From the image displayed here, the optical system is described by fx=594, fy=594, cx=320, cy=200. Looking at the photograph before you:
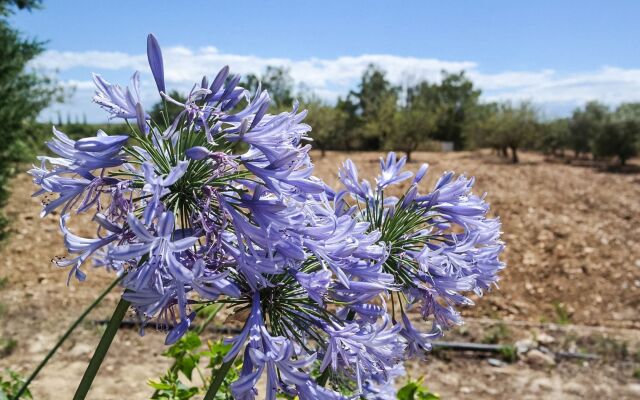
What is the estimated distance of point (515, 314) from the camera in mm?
7445

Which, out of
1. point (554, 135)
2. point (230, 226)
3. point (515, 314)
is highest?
point (230, 226)

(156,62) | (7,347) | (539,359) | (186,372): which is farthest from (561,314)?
(156,62)

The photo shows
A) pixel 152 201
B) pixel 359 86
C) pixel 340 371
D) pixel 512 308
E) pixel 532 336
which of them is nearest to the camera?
pixel 152 201

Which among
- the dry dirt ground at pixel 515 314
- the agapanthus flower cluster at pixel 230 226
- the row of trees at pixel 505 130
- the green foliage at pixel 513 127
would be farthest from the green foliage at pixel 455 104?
the agapanthus flower cluster at pixel 230 226

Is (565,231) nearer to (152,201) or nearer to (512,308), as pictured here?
(512,308)

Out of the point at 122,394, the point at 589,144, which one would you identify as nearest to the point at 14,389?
the point at 122,394

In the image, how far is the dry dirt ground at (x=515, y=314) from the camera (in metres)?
5.20

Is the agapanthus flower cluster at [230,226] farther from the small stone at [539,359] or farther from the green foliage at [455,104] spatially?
the green foliage at [455,104]

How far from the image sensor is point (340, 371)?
1.43m

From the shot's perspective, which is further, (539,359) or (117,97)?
(539,359)

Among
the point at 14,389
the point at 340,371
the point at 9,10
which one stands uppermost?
the point at 9,10

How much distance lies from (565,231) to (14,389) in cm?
1026

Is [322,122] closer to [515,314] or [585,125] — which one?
[585,125]

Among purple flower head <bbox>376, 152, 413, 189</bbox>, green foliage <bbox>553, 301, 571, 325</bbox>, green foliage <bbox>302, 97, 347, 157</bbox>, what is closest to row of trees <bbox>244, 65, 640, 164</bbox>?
green foliage <bbox>302, 97, 347, 157</bbox>
